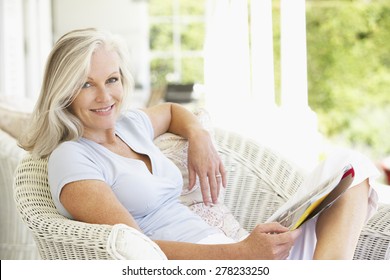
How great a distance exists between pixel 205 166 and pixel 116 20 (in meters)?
8.35

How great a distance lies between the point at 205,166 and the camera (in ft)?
7.80

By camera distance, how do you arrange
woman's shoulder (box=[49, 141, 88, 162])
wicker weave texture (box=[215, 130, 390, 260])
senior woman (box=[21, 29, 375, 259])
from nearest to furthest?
senior woman (box=[21, 29, 375, 259]) < woman's shoulder (box=[49, 141, 88, 162]) < wicker weave texture (box=[215, 130, 390, 260])

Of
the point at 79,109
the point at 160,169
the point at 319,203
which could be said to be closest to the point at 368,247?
the point at 319,203

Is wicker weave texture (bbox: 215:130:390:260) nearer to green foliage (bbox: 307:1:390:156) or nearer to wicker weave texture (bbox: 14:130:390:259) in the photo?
wicker weave texture (bbox: 14:130:390:259)

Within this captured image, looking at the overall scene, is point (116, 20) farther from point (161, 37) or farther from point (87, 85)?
point (87, 85)

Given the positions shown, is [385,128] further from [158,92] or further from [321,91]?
[158,92]

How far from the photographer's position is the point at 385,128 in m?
11.1

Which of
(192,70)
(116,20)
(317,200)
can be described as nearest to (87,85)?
(317,200)

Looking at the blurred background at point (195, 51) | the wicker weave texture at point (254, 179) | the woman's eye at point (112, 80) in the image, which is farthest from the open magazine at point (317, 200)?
the blurred background at point (195, 51)

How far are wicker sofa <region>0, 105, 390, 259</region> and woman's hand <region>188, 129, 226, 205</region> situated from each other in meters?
0.24

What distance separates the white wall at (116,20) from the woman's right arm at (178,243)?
7918 millimetres

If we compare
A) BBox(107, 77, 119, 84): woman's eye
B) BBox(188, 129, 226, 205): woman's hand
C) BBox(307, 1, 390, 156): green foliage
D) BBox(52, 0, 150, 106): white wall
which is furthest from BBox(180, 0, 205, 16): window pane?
BBox(107, 77, 119, 84): woman's eye

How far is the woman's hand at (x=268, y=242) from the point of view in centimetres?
188

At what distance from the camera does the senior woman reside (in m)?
1.92
